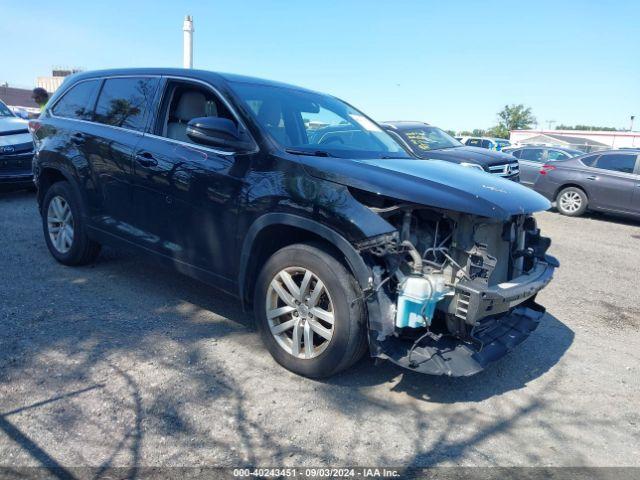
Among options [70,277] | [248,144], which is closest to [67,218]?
[70,277]

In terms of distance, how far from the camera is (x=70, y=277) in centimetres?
497

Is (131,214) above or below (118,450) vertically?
above

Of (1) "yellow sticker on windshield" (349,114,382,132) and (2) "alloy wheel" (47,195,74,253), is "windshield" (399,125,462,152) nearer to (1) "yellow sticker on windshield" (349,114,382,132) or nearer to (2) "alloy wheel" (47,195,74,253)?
(1) "yellow sticker on windshield" (349,114,382,132)

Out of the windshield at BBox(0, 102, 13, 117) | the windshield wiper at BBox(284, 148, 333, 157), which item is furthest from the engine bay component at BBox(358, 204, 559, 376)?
the windshield at BBox(0, 102, 13, 117)

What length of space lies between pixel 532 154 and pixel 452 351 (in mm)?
12111

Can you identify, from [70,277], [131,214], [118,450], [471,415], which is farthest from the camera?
[70,277]

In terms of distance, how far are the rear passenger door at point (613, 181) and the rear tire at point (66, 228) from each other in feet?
31.8

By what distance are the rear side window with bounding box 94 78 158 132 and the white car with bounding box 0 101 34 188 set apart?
4.70 metres

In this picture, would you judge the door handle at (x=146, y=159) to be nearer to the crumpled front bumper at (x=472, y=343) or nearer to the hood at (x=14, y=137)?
the crumpled front bumper at (x=472, y=343)

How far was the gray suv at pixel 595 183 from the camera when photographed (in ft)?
33.6

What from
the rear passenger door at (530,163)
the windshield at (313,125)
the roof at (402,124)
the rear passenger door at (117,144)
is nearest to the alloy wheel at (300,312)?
the windshield at (313,125)

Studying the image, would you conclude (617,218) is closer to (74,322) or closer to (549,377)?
(549,377)

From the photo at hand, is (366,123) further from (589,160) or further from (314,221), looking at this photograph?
(589,160)

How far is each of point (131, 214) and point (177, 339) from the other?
120 cm
